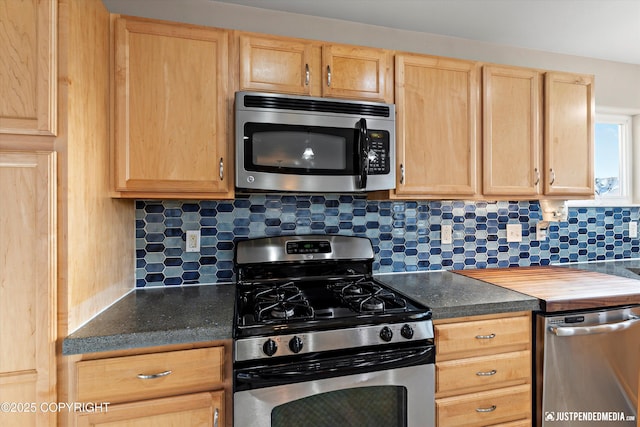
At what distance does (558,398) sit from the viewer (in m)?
1.57

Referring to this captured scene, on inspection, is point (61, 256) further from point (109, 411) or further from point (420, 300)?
point (420, 300)

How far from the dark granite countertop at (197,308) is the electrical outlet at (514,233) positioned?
0.55m

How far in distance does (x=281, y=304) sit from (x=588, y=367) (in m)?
1.45

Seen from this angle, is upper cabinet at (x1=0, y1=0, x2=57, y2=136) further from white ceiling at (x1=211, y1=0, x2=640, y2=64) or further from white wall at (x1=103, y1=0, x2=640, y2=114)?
white ceiling at (x1=211, y1=0, x2=640, y2=64)

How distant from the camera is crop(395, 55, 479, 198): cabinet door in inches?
70.2

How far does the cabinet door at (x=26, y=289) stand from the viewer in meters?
1.06

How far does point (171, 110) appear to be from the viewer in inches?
59.2

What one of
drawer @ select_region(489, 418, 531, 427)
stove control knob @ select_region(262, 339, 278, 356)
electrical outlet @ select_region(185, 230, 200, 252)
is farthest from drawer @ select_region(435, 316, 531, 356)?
electrical outlet @ select_region(185, 230, 200, 252)

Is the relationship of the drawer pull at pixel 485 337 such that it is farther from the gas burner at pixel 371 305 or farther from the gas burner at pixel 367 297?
the gas burner at pixel 371 305

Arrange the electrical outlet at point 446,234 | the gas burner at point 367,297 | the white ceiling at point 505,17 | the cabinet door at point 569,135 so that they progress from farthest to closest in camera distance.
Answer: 1. the electrical outlet at point 446,234
2. the cabinet door at point 569,135
3. the white ceiling at point 505,17
4. the gas burner at point 367,297

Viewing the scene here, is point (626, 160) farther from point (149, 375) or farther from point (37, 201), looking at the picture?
point (37, 201)

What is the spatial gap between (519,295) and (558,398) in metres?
0.48

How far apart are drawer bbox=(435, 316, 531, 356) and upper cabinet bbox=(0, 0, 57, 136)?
1613mm

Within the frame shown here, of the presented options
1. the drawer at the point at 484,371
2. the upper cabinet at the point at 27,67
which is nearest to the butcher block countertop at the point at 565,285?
the drawer at the point at 484,371
